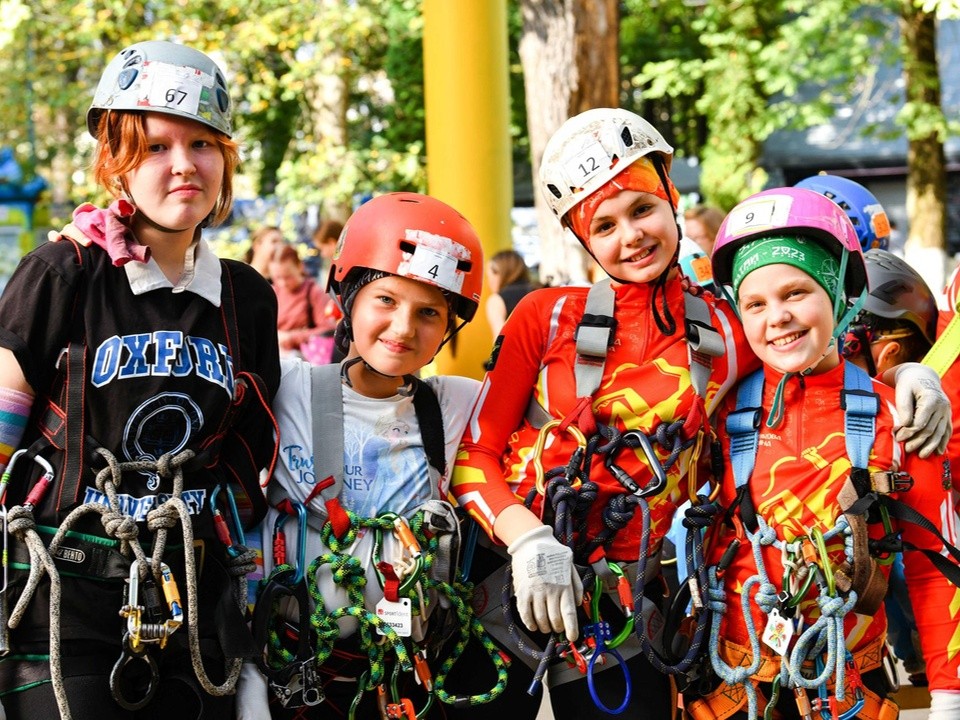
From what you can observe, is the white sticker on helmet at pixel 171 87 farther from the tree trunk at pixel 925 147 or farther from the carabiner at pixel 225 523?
the tree trunk at pixel 925 147

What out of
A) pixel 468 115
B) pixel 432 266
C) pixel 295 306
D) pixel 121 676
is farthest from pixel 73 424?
pixel 295 306

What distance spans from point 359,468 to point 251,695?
0.67 m

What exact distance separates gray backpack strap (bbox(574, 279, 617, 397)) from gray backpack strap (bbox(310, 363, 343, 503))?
691 millimetres

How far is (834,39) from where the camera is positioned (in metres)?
17.4

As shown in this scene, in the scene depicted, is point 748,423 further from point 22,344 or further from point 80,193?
point 80,193

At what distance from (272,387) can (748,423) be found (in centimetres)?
136

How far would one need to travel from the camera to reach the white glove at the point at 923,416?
304 cm

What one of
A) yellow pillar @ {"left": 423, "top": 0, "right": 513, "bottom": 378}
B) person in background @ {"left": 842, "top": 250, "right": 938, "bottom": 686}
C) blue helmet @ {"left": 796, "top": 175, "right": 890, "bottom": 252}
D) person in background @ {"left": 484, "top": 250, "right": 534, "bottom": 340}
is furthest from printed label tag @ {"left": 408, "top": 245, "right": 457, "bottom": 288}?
person in background @ {"left": 484, "top": 250, "right": 534, "bottom": 340}

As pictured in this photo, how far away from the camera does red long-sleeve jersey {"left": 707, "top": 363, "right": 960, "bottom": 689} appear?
310cm

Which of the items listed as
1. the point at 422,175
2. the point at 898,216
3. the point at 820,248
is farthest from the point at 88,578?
the point at 898,216

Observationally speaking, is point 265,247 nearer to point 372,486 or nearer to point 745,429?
point 372,486

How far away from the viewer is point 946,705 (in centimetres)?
304

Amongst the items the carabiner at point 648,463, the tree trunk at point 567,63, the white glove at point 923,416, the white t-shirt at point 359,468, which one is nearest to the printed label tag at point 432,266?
the white t-shirt at point 359,468

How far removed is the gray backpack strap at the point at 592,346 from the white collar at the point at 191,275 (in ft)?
3.33
